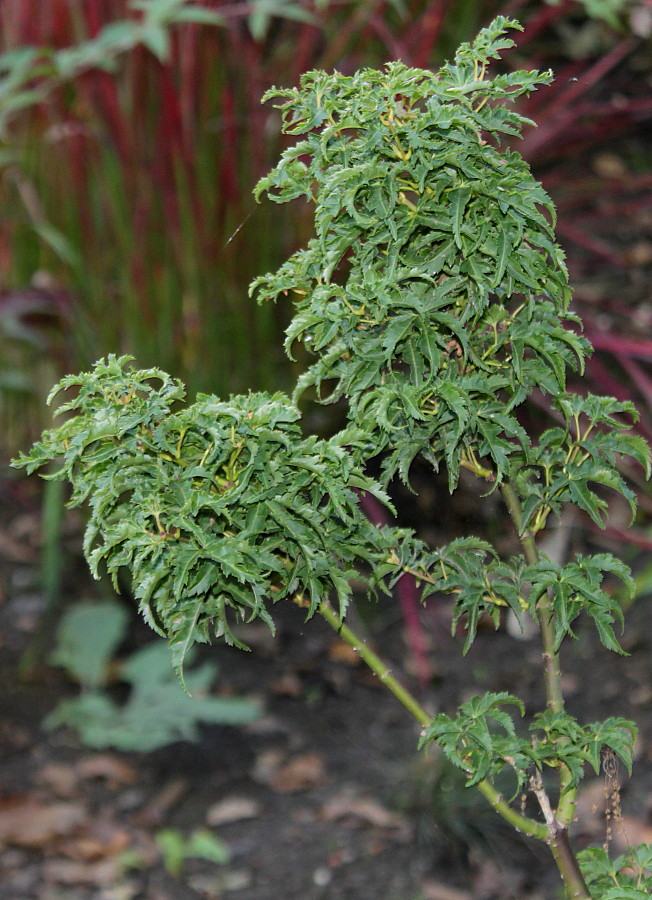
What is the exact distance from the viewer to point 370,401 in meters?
0.97

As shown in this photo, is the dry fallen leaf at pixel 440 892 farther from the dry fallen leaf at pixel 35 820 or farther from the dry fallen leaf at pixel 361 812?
the dry fallen leaf at pixel 35 820

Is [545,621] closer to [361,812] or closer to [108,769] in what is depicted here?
[361,812]

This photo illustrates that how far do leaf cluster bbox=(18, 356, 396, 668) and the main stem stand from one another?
22cm

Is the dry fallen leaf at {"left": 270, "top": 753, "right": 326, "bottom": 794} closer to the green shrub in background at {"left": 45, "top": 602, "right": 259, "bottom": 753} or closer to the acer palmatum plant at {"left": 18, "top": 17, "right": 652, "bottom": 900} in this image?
the green shrub in background at {"left": 45, "top": 602, "right": 259, "bottom": 753}

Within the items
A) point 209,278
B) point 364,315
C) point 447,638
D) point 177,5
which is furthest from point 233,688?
point 364,315

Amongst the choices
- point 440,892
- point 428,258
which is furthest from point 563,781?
point 440,892

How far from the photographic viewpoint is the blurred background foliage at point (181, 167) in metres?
2.16

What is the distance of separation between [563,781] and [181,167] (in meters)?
1.49

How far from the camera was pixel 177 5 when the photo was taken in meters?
1.82

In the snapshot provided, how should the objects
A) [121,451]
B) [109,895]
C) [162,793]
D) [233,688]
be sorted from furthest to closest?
[233,688], [162,793], [109,895], [121,451]

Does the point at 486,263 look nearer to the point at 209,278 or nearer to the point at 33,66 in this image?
the point at 209,278

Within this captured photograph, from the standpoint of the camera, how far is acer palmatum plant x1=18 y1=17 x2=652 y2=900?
2.82 feet

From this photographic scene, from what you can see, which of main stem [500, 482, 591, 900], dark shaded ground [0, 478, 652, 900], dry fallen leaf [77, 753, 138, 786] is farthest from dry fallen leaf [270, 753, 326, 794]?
main stem [500, 482, 591, 900]

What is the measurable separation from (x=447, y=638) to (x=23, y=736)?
0.88 meters
